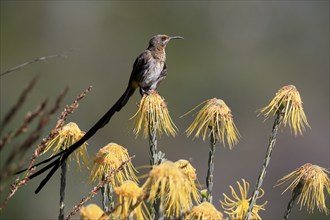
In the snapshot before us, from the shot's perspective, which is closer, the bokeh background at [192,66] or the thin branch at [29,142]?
the thin branch at [29,142]

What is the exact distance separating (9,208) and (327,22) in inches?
1173

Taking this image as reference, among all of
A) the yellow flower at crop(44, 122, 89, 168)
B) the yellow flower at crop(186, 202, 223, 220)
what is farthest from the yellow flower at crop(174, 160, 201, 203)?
the yellow flower at crop(44, 122, 89, 168)

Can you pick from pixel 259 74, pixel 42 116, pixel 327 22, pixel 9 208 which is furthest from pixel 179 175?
pixel 327 22

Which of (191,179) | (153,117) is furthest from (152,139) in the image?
(191,179)

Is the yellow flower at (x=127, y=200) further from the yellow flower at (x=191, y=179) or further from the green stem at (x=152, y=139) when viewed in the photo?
the green stem at (x=152, y=139)

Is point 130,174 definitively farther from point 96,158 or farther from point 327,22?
point 327,22

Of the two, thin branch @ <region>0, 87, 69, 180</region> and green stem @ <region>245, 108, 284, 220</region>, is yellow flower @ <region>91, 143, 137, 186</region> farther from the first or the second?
thin branch @ <region>0, 87, 69, 180</region>

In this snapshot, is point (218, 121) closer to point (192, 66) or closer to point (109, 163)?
point (109, 163)

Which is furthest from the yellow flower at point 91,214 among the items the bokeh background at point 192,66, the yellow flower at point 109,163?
the bokeh background at point 192,66

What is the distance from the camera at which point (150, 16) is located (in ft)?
131

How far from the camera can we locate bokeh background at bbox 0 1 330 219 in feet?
81.8

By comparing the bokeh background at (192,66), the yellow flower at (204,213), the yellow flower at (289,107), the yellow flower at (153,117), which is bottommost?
the yellow flower at (204,213)

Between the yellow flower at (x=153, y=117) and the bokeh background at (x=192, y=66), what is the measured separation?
551 inches

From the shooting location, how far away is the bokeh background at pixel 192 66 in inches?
982
